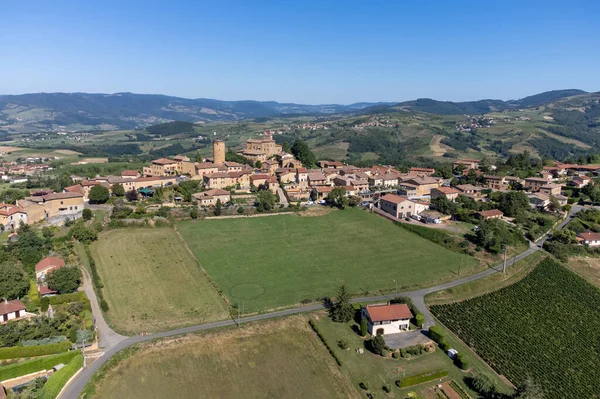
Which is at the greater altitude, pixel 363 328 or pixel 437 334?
pixel 437 334

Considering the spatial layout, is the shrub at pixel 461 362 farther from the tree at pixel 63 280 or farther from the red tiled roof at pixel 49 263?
the red tiled roof at pixel 49 263

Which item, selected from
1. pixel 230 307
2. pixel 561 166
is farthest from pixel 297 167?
pixel 561 166

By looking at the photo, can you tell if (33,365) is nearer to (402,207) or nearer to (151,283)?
(151,283)

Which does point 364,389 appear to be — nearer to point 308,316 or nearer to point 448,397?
point 448,397

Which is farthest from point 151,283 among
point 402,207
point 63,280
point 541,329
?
point 402,207

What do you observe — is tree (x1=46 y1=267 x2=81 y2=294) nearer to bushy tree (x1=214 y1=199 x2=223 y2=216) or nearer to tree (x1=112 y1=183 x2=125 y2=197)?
bushy tree (x1=214 y1=199 x2=223 y2=216)

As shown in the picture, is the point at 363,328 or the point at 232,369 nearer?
the point at 232,369
